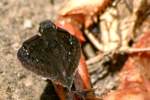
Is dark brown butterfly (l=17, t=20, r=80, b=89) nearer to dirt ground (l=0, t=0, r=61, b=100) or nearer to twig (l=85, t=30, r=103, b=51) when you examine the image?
dirt ground (l=0, t=0, r=61, b=100)

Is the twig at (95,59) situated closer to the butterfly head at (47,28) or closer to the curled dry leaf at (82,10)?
the curled dry leaf at (82,10)

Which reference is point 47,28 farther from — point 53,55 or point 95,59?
point 95,59

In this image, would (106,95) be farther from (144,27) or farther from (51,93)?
(144,27)

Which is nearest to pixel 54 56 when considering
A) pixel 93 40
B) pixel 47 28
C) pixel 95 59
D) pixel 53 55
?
pixel 53 55

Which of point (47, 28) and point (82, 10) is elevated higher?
point (82, 10)

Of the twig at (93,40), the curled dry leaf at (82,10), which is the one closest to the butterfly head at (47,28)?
the curled dry leaf at (82,10)

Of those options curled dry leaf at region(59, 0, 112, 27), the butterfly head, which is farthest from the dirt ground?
the butterfly head
